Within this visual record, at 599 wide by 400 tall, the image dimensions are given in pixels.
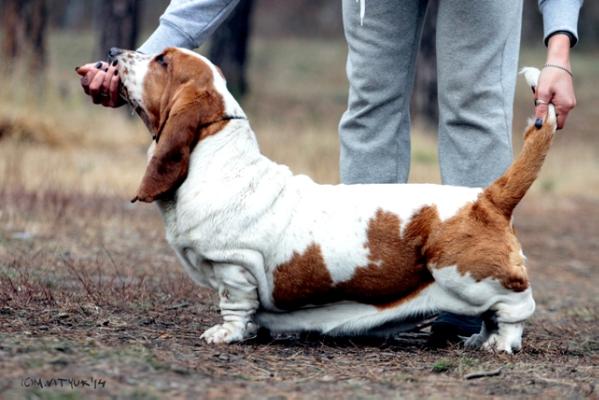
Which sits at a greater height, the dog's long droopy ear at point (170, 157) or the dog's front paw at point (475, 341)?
the dog's long droopy ear at point (170, 157)

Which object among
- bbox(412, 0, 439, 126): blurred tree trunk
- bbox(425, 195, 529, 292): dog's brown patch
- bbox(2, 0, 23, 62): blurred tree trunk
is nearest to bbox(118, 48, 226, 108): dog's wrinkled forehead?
bbox(425, 195, 529, 292): dog's brown patch

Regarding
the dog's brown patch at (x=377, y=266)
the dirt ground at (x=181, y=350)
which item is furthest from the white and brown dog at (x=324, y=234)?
the dirt ground at (x=181, y=350)

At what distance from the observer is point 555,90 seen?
3662 mm

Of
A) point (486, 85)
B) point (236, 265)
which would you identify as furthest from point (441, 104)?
point (236, 265)

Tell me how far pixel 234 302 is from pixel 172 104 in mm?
734

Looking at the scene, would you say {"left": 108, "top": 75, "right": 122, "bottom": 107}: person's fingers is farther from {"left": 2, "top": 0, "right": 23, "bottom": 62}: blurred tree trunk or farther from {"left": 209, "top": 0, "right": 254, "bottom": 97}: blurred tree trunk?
{"left": 2, "top": 0, "right": 23, "bottom": 62}: blurred tree trunk

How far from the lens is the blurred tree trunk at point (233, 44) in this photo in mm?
14719

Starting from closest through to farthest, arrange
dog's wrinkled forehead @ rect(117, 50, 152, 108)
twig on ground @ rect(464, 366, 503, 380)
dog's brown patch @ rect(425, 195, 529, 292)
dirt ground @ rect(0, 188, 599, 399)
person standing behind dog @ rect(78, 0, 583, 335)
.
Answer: dirt ground @ rect(0, 188, 599, 399)
twig on ground @ rect(464, 366, 503, 380)
dog's brown patch @ rect(425, 195, 529, 292)
dog's wrinkled forehead @ rect(117, 50, 152, 108)
person standing behind dog @ rect(78, 0, 583, 335)

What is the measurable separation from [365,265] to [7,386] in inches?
54.3

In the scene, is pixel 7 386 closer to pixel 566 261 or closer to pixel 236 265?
pixel 236 265

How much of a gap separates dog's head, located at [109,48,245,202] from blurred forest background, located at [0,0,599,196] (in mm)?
4319

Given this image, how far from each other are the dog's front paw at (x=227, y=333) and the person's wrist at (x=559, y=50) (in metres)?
1.45

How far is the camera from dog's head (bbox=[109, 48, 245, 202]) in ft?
11.8

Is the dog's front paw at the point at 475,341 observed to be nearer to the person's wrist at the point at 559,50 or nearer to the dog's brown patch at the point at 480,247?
the dog's brown patch at the point at 480,247
